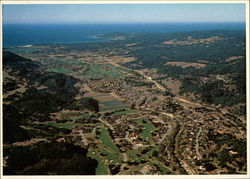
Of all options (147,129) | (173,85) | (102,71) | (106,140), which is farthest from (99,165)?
(173,85)

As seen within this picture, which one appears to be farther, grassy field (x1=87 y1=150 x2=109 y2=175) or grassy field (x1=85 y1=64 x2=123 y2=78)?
grassy field (x1=85 y1=64 x2=123 y2=78)

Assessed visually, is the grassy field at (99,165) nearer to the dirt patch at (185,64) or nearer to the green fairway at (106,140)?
the green fairway at (106,140)

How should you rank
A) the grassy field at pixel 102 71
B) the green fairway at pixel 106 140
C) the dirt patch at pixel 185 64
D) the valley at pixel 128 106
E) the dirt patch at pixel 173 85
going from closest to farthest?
the valley at pixel 128 106, the green fairway at pixel 106 140, the dirt patch at pixel 173 85, the grassy field at pixel 102 71, the dirt patch at pixel 185 64

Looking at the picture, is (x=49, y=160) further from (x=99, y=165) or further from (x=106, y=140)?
(x=106, y=140)

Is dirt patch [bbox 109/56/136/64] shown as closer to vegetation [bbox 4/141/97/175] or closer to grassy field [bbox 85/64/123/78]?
grassy field [bbox 85/64/123/78]

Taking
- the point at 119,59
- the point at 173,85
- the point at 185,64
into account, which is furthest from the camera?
the point at 185,64

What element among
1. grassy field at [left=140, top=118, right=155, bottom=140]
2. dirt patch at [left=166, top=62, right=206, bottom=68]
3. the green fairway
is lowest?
grassy field at [left=140, top=118, right=155, bottom=140]

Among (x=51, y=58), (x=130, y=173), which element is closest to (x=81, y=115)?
(x=130, y=173)

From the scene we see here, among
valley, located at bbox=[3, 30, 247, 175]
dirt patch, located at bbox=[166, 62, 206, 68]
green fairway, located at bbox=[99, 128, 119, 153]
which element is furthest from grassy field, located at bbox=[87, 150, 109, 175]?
dirt patch, located at bbox=[166, 62, 206, 68]

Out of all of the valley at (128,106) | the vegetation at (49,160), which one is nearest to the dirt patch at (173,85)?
the valley at (128,106)

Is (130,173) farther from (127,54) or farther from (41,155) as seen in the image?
(127,54)

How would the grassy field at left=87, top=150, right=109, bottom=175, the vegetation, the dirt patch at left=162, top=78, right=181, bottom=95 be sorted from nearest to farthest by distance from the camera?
1. the vegetation
2. the grassy field at left=87, top=150, right=109, bottom=175
3. the dirt patch at left=162, top=78, right=181, bottom=95
